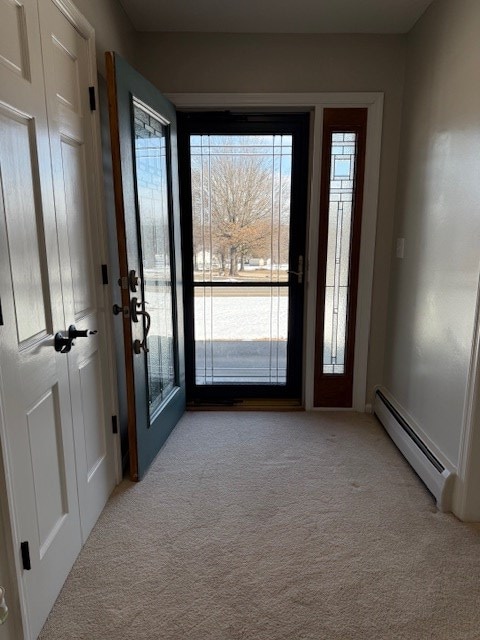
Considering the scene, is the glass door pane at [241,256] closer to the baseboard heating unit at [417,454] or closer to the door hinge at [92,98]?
the baseboard heating unit at [417,454]

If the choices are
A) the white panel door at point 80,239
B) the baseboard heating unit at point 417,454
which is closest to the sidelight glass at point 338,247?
the baseboard heating unit at point 417,454

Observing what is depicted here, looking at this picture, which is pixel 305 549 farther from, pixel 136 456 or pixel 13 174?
pixel 13 174

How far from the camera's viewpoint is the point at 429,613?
4.89 ft

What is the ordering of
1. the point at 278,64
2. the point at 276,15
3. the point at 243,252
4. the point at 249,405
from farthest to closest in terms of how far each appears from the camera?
1. the point at 249,405
2. the point at 243,252
3. the point at 278,64
4. the point at 276,15

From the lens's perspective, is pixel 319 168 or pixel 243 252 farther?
pixel 243 252

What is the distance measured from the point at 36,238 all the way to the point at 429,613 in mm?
1892

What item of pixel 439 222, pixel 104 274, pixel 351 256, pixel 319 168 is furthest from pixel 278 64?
pixel 104 274

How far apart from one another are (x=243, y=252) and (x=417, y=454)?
5.76 ft

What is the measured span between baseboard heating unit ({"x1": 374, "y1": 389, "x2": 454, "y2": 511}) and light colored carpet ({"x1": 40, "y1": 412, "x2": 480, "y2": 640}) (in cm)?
7

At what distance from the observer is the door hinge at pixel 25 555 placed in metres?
1.31

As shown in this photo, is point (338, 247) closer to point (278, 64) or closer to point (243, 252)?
point (243, 252)

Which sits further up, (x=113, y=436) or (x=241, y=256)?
(x=241, y=256)

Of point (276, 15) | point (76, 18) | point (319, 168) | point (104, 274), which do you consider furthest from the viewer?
point (319, 168)

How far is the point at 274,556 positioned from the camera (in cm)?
176
